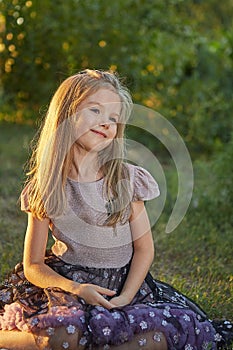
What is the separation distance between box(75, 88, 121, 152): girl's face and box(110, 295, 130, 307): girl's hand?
60 centimetres

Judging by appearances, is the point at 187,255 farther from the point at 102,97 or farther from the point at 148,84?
the point at 148,84

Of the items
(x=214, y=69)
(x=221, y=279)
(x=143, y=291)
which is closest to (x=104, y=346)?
(x=143, y=291)

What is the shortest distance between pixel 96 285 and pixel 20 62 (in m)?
4.22

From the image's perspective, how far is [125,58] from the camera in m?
6.86

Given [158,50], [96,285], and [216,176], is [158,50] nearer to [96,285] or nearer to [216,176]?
[216,176]

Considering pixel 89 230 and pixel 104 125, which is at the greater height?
pixel 104 125

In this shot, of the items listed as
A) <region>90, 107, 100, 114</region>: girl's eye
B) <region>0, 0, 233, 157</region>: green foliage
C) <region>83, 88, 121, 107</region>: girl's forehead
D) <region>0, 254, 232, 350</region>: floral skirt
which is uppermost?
<region>83, 88, 121, 107</region>: girl's forehead

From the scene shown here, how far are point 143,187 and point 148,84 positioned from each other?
4.38 metres

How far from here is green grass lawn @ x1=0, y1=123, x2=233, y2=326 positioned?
3.87 meters

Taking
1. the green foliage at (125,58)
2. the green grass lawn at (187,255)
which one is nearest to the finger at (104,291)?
the green grass lawn at (187,255)

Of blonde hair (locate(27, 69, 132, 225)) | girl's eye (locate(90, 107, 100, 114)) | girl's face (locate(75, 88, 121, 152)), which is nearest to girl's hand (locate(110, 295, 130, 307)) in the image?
blonde hair (locate(27, 69, 132, 225))

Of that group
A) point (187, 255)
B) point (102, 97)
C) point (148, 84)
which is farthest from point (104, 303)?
point (148, 84)

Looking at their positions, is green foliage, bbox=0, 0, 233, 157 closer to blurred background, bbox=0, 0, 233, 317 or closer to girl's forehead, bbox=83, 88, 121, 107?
blurred background, bbox=0, 0, 233, 317

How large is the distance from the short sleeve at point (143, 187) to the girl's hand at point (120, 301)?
0.41 metres
